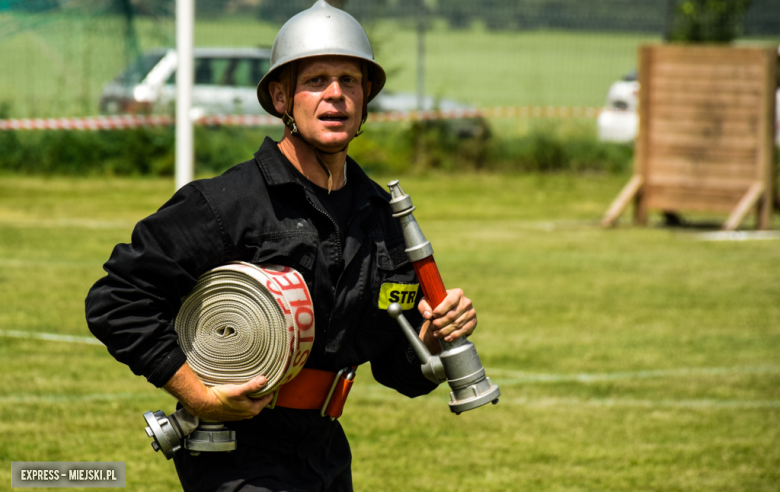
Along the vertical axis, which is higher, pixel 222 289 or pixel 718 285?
pixel 222 289

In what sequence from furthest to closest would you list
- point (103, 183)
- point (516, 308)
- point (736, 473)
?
point (103, 183) < point (516, 308) < point (736, 473)

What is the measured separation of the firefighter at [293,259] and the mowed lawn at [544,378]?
2387 mm

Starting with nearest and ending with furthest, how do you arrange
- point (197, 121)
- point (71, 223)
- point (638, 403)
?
1. point (638, 403)
2. point (71, 223)
3. point (197, 121)

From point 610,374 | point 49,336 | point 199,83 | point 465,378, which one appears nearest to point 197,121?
point 199,83

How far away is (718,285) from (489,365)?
407cm

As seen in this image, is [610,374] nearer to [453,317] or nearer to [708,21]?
[453,317]

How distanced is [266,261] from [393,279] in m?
0.42

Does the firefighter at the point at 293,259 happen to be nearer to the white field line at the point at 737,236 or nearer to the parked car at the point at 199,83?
the white field line at the point at 737,236

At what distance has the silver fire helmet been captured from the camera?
10.3 feet

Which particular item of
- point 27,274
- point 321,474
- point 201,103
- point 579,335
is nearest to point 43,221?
point 27,274

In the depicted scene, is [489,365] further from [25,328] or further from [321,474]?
[321,474]

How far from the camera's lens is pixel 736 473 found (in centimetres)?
577

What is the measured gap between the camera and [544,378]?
7.52 meters

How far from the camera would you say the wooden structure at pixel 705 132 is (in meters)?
14.5
